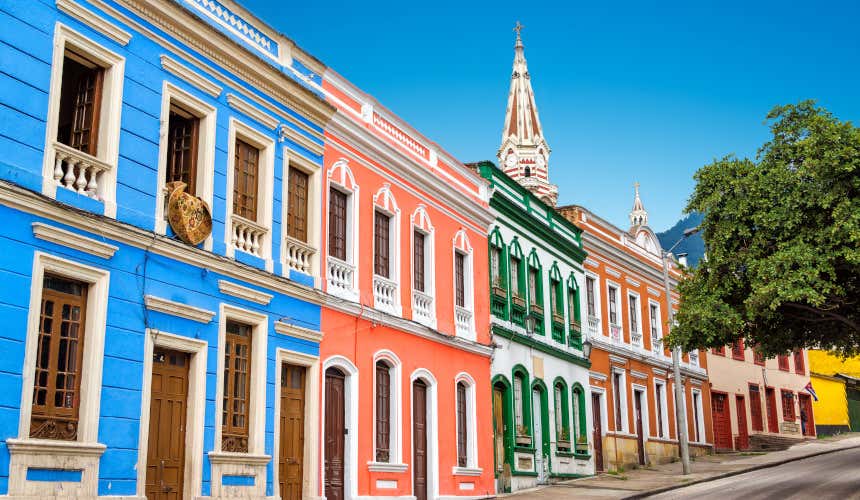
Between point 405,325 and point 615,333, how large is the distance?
13207mm

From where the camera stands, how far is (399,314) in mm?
17516

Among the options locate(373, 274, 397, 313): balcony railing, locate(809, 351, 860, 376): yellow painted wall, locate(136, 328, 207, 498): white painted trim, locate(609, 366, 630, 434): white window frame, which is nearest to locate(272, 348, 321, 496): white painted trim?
locate(136, 328, 207, 498): white painted trim

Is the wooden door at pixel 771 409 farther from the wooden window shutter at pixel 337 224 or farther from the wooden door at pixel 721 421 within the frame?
the wooden window shutter at pixel 337 224

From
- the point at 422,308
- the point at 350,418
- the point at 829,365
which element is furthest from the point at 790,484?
the point at 829,365

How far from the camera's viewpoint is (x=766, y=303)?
18328 millimetres

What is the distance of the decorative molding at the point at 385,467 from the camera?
15.9 meters

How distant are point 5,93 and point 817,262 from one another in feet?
46.9

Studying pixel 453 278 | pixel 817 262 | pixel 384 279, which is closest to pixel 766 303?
pixel 817 262

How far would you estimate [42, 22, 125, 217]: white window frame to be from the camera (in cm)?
1049

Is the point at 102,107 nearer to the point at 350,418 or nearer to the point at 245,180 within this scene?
the point at 245,180

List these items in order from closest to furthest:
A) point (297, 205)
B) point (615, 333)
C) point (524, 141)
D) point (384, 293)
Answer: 1. point (297, 205)
2. point (384, 293)
3. point (615, 333)
4. point (524, 141)

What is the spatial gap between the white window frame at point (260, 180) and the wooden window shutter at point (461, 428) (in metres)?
7.16

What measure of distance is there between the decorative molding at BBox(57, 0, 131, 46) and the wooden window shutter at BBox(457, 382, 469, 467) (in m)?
10.7

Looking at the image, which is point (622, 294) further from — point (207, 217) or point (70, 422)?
point (70, 422)
